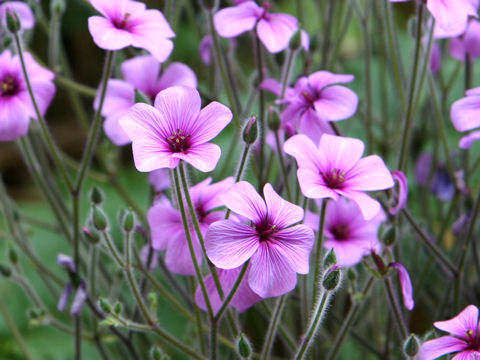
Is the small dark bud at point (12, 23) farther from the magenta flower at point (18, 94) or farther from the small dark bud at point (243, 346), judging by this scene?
the small dark bud at point (243, 346)

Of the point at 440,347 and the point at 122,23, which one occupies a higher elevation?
the point at 122,23

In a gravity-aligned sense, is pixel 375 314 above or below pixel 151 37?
A: below

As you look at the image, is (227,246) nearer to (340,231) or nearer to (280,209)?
(280,209)

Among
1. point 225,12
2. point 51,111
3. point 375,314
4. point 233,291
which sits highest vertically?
point 225,12

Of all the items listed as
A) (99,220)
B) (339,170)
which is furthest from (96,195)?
(339,170)

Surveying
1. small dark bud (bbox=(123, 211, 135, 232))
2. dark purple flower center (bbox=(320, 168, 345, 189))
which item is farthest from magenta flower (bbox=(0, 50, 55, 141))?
dark purple flower center (bbox=(320, 168, 345, 189))

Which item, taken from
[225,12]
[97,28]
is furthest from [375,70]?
[97,28]

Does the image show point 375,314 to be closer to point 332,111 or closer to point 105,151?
point 332,111
